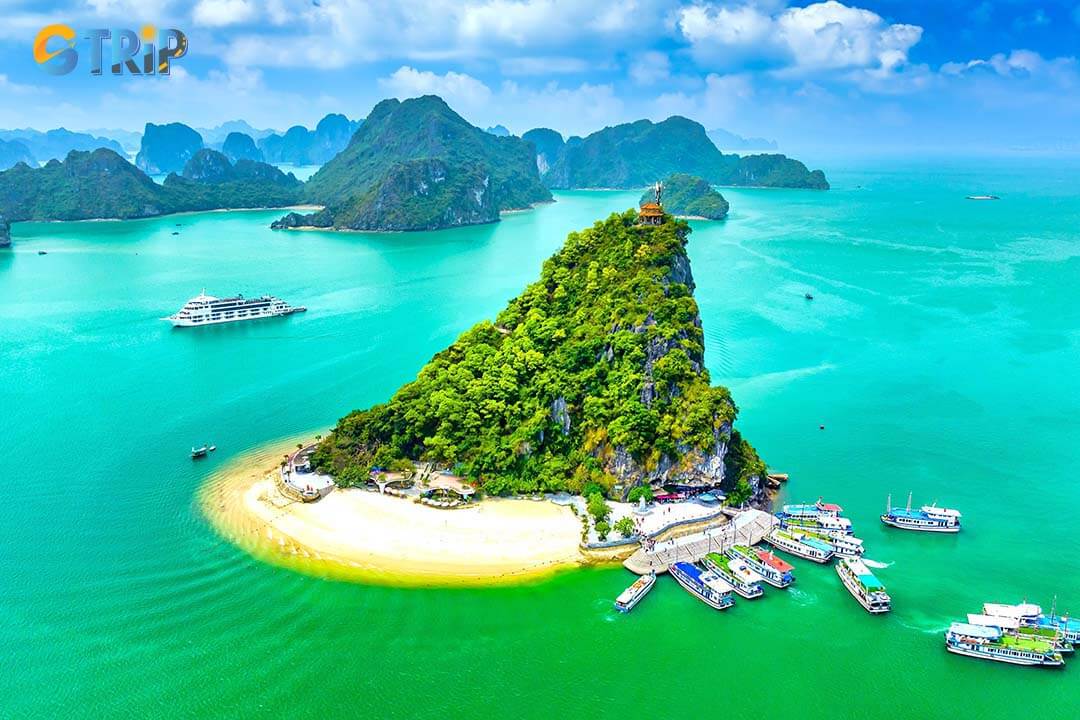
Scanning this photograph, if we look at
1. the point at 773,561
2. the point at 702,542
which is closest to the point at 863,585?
the point at 773,561

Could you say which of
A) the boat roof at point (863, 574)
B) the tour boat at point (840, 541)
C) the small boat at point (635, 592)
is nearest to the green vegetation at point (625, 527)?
the small boat at point (635, 592)

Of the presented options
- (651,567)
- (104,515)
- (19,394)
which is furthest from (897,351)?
(19,394)

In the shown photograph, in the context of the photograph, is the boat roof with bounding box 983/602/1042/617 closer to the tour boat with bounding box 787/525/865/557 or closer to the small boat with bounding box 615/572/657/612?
the tour boat with bounding box 787/525/865/557

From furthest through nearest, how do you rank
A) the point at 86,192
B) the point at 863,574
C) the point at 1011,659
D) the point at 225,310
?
the point at 86,192 → the point at 225,310 → the point at 863,574 → the point at 1011,659

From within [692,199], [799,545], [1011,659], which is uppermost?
[692,199]

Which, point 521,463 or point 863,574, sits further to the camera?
point 521,463

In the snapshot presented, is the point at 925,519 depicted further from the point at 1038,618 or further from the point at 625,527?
the point at 625,527

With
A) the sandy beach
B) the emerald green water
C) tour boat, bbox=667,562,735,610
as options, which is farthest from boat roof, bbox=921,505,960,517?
the sandy beach
